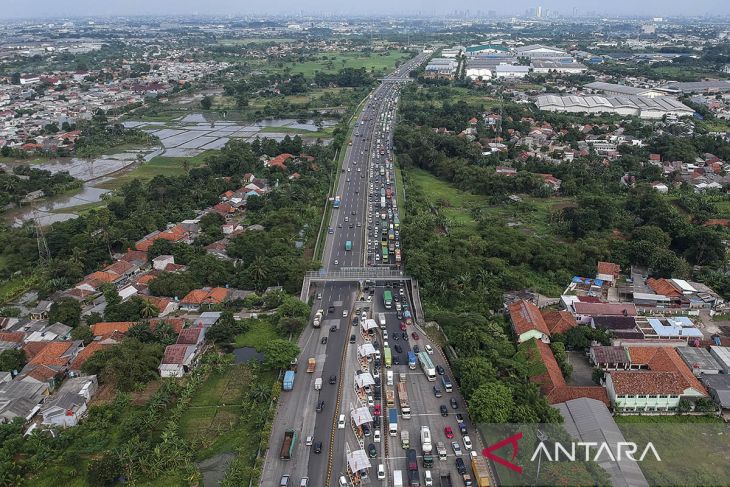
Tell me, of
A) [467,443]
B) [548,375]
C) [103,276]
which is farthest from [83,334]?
[548,375]

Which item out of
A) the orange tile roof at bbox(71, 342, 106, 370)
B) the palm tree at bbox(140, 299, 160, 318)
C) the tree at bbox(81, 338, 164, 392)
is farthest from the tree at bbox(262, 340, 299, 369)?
the orange tile roof at bbox(71, 342, 106, 370)

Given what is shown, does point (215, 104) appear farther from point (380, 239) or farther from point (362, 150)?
point (380, 239)

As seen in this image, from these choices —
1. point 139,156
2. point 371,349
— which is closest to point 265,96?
point 139,156

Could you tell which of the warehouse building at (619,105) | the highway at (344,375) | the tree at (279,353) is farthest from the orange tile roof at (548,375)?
the warehouse building at (619,105)

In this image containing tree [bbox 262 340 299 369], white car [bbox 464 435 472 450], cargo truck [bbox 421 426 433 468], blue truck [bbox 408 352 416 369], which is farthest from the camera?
blue truck [bbox 408 352 416 369]

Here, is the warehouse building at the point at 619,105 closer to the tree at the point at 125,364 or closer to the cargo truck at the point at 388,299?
the cargo truck at the point at 388,299

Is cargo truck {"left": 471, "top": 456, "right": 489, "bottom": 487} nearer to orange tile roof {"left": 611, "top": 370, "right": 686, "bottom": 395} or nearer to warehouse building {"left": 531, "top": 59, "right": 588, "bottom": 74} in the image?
orange tile roof {"left": 611, "top": 370, "right": 686, "bottom": 395}
